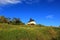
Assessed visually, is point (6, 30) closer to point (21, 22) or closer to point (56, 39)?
point (56, 39)

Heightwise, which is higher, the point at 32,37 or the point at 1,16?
the point at 1,16

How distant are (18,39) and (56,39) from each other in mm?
6286

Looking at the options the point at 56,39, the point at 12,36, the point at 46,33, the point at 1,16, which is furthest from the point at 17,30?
the point at 1,16

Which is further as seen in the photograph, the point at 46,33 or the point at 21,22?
the point at 21,22

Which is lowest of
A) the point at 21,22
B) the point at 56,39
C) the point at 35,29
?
the point at 56,39

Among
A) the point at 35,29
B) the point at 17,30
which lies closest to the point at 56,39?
the point at 35,29

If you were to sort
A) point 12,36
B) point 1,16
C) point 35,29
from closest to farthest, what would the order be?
point 12,36 → point 35,29 → point 1,16

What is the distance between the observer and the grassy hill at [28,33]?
2262 centimetres

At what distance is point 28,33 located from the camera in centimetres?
2402

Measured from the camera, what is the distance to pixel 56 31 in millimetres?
26750

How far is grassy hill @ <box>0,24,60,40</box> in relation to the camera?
74.2 ft

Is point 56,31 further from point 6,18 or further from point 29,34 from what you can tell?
point 6,18

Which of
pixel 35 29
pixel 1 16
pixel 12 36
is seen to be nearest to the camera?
pixel 12 36

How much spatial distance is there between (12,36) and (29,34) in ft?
8.46
